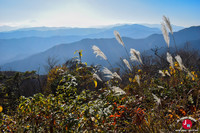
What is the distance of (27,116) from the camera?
6.25ft

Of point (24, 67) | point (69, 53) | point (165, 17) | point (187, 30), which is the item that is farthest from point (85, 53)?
point (165, 17)

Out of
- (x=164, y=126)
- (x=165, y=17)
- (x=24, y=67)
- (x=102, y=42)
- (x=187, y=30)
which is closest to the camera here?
(x=164, y=126)

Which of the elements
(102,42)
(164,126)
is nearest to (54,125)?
(164,126)

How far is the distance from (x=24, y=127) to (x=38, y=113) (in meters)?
0.25

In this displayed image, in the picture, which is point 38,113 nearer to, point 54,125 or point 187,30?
point 54,125

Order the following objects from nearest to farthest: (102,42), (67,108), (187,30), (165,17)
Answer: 1. (67,108)
2. (165,17)
3. (187,30)
4. (102,42)

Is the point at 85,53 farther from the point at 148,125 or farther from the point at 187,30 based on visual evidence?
the point at 148,125

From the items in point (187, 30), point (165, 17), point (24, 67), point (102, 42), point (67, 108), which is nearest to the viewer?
point (67, 108)

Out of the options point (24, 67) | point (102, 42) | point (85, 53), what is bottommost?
point (24, 67)

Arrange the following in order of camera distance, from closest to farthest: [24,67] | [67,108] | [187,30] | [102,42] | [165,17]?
[67,108] → [165,17] → [187,30] → [24,67] → [102,42]

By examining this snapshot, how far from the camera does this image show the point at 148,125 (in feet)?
4.75

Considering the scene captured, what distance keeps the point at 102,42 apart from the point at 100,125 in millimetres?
192785

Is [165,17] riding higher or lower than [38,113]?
higher

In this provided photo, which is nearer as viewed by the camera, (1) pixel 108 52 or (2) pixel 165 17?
(2) pixel 165 17
